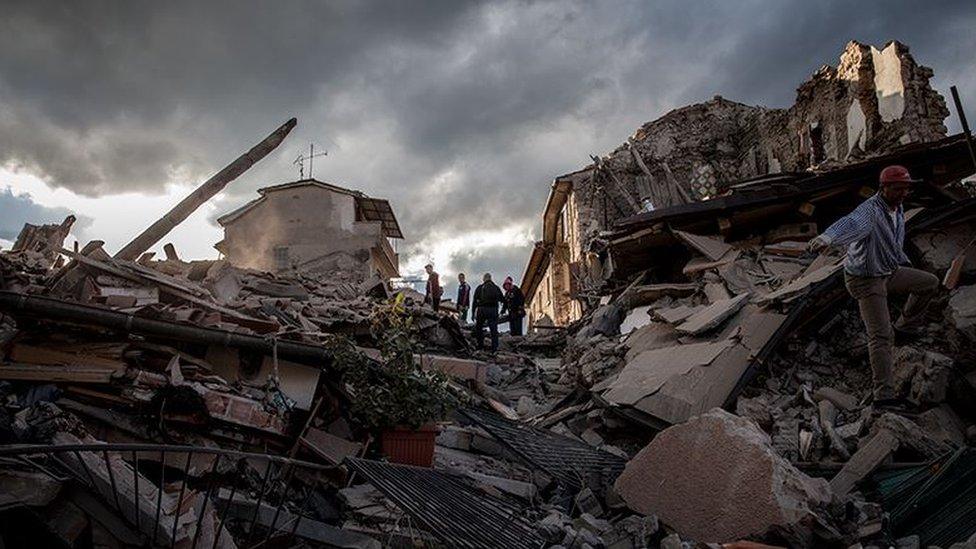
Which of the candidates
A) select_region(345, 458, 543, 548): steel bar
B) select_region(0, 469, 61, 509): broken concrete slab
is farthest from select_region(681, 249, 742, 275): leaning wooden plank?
select_region(0, 469, 61, 509): broken concrete slab

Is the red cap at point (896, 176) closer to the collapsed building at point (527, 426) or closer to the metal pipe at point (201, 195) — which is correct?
the collapsed building at point (527, 426)

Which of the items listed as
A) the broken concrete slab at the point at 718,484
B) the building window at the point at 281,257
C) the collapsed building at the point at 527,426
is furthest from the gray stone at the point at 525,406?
the building window at the point at 281,257

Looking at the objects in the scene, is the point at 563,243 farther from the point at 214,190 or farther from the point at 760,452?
the point at 760,452

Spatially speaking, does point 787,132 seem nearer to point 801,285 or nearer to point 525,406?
point 801,285

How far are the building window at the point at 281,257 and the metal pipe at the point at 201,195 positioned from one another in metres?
13.1

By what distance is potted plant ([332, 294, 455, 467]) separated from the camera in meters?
5.05

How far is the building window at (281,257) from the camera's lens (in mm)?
25500

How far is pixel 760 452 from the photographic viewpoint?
3.44 m

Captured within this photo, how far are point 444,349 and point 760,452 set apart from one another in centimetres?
957

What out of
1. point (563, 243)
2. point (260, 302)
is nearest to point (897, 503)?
point (260, 302)

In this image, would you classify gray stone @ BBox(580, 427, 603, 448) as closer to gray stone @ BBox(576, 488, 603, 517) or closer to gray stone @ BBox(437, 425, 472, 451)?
gray stone @ BBox(437, 425, 472, 451)

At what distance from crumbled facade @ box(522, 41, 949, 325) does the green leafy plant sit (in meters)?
9.85

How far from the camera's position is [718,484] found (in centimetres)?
350

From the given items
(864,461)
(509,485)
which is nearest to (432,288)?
(509,485)
